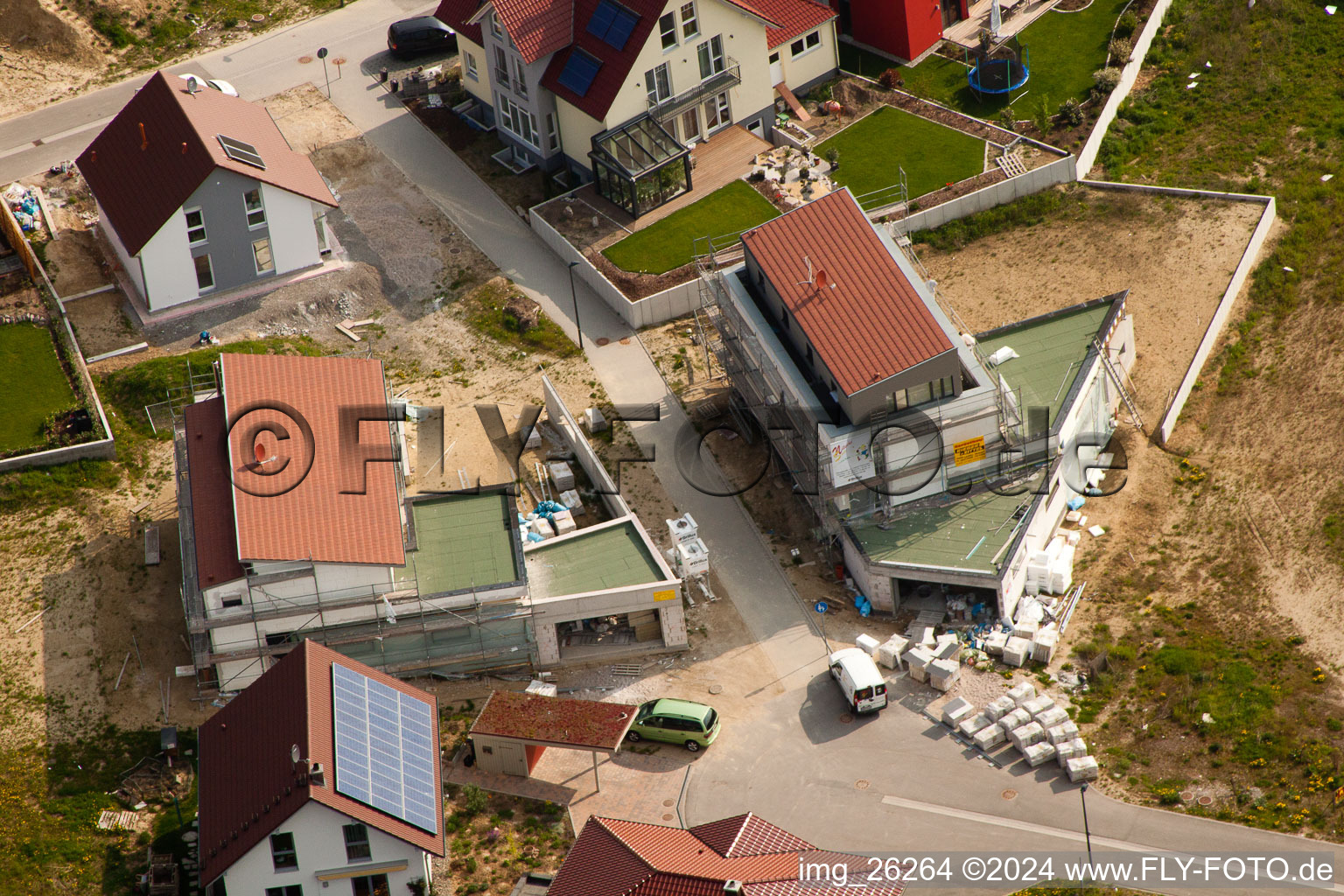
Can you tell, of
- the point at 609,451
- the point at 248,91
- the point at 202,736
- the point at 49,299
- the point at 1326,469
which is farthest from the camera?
the point at 248,91

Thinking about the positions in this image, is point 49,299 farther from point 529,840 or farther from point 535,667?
point 529,840

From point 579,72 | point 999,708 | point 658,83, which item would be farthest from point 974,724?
point 579,72

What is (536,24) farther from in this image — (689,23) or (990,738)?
(990,738)

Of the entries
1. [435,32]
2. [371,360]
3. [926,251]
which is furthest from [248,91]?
[926,251]

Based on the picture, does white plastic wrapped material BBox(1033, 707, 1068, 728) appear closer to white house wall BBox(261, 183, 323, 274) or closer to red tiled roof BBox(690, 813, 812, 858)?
red tiled roof BBox(690, 813, 812, 858)

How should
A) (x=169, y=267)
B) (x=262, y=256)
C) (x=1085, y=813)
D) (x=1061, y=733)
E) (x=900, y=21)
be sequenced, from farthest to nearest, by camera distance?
(x=900, y=21)
(x=262, y=256)
(x=169, y=267)
(x=1061, y=733)
(x=1085, y=813)

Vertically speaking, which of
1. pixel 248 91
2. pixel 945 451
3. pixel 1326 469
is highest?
pixel 248 91
